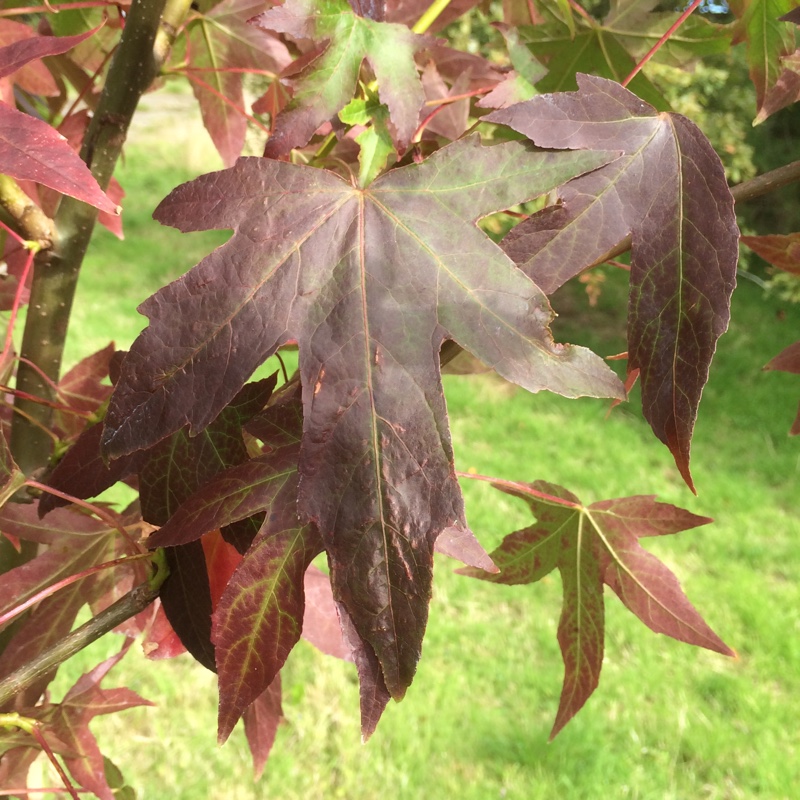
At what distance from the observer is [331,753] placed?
206cm

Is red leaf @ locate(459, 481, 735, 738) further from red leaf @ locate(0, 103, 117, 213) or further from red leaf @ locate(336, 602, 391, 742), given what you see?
red leaf @ locate(0, 103, 117, 213)

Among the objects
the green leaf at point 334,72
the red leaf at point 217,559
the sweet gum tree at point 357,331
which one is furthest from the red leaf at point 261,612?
the green leaf at point 334,72

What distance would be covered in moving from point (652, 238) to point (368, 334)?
17cm

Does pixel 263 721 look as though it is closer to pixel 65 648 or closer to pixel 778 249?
pixel 65 648

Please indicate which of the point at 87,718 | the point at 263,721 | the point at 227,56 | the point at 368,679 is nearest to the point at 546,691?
the point at 263,721

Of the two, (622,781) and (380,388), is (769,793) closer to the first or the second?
(622,781)

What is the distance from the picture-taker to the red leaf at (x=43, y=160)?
1.41 feet

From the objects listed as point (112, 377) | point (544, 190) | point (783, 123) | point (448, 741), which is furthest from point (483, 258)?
point (783, 123)

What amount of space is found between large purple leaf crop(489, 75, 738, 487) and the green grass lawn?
1.08 m

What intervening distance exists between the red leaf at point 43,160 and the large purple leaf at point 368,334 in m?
0.04

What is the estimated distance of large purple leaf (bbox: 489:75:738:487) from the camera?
0.44m

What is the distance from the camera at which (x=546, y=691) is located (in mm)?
2248

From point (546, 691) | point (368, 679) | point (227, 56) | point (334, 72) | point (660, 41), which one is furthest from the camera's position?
point (546, 691)

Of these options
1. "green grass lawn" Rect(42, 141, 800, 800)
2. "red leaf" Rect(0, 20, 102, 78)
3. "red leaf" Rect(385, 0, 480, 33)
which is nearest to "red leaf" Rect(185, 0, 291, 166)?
"red leaf" Rect(385, 0, 480, 33)
